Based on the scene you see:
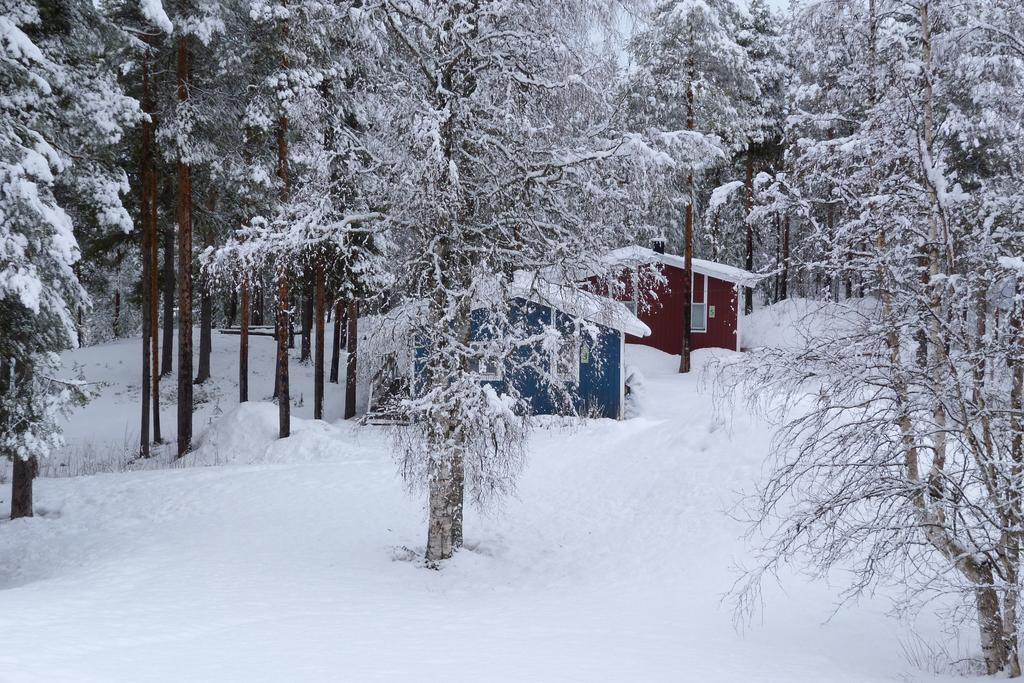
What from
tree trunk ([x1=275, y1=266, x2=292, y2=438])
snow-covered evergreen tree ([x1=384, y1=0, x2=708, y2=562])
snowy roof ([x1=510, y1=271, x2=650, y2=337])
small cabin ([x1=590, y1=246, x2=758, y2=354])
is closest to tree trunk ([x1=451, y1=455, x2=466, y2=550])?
snow-covered evergreen tree ([x1=384, y1=0, x2=708, y2=562])

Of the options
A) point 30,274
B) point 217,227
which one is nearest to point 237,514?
point 30,274

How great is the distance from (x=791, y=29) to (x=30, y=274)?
971 cm

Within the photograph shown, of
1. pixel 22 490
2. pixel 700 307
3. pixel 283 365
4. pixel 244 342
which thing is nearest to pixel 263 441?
pixel 283 365

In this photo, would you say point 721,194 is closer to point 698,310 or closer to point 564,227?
point 564,227

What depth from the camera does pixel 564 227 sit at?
1171cm

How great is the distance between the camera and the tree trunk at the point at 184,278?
19.0 m

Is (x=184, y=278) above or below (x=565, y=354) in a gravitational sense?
above

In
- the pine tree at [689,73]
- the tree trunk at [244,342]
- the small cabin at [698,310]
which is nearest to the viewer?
the tree trunk at [244,342]

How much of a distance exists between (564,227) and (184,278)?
38.6 feet

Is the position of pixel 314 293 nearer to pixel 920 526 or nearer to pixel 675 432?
pixel 675 432

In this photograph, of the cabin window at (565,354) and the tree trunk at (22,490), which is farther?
the tree trunk at (22,490)

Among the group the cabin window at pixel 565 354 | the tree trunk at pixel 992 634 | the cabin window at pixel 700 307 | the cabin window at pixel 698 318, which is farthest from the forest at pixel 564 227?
the cabin window at pixel 698 318

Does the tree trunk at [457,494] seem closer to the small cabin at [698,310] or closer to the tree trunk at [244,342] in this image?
the tree trunk at [244,342]

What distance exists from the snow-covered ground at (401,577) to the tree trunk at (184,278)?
72 cm
